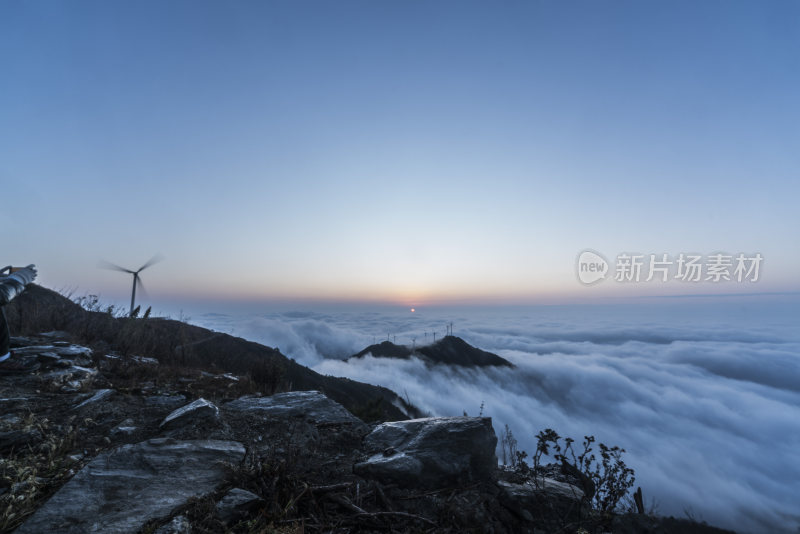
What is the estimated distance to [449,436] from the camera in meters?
4.54

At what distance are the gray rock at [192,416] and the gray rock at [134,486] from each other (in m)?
0.51

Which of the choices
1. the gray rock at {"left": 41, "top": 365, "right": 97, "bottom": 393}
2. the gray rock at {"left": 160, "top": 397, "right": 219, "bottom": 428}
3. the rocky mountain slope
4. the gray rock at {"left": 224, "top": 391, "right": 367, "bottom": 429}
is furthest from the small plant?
the gray rock at {"left": 41, "top": 365, "right": 97, "bottom": 393}

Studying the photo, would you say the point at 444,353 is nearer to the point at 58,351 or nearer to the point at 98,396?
the point at 58,351

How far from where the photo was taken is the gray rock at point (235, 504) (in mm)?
2969

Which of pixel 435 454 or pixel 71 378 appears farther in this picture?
pixel 71 378

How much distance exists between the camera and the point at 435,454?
4273 mm

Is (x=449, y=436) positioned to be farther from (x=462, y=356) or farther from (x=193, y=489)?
(x=462, y=356)

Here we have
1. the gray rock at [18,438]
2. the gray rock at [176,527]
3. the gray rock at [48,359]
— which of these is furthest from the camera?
the gray rock at [48,359]

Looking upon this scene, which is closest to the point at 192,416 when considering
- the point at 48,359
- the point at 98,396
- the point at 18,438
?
the point at 18,438

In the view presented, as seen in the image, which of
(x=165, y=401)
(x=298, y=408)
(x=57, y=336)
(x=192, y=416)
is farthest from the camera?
(x=57, y=336)

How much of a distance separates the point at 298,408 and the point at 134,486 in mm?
2707

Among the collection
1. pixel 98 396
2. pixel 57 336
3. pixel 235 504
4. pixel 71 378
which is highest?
pixel 235 504

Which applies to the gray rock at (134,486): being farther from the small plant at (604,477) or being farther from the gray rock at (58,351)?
the gray rock at (58,351)

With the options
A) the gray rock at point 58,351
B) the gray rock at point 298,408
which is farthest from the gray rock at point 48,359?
the gray rock at point 298,408
